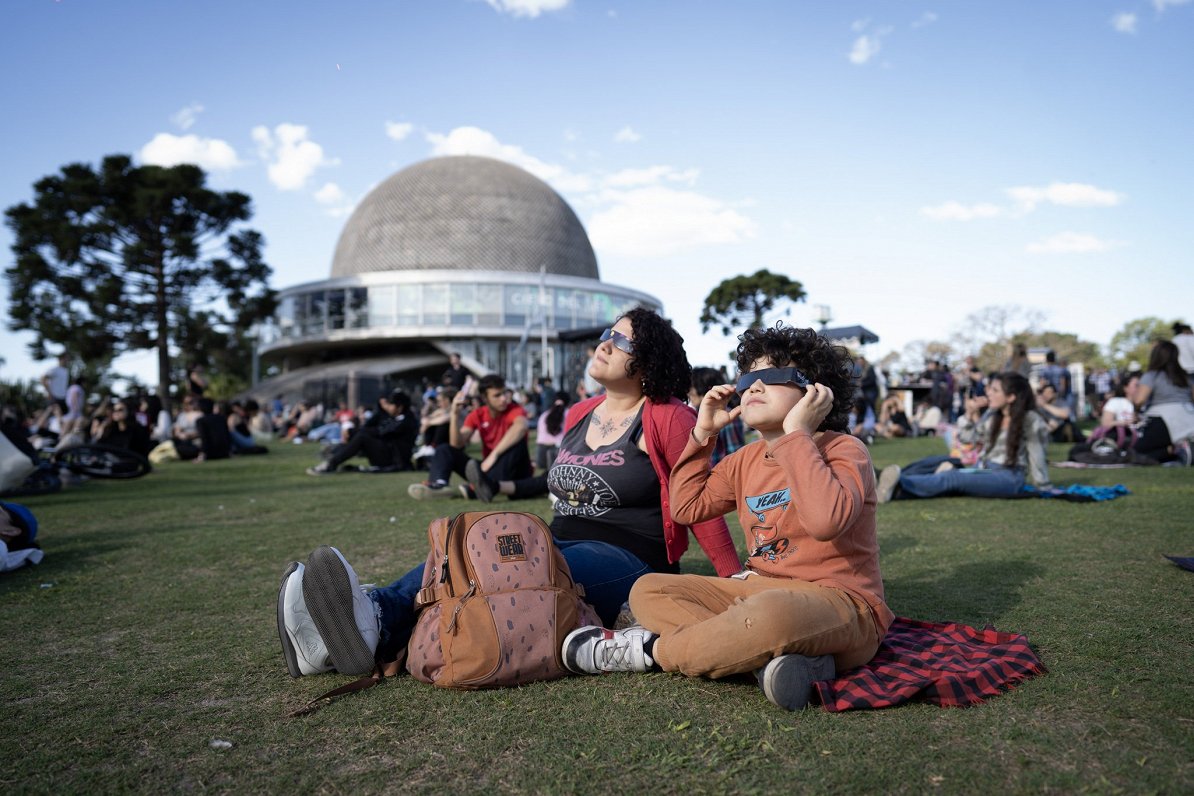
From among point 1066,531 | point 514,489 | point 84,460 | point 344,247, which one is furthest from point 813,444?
point 344,247

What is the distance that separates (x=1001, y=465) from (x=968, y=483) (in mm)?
351

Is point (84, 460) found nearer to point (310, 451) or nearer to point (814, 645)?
point (310, 451)

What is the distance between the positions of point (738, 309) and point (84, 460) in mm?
44079

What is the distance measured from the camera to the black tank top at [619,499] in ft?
9.86

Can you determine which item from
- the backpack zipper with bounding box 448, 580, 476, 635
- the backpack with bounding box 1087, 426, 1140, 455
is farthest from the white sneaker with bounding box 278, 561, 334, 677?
the backpack with bounding box 1087, 426, 1140, 455

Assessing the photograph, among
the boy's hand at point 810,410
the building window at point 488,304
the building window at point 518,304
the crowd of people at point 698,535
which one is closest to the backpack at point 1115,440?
the crowd of people at point 698,535

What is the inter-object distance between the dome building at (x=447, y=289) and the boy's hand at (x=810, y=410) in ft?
126

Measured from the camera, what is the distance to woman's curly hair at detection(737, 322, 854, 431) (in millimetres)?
2580

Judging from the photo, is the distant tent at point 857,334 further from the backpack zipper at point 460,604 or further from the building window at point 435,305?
the building window at point 435,305

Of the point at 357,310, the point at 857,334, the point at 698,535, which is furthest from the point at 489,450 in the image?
the point at 357,310

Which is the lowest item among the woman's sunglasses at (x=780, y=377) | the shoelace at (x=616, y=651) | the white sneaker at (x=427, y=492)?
the shoelace at (x=616, y=651)

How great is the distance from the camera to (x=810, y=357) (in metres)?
2.58

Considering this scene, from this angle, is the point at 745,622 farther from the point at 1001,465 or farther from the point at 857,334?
the point at 857,334

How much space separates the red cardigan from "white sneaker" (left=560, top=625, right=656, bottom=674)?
0.50 metres
